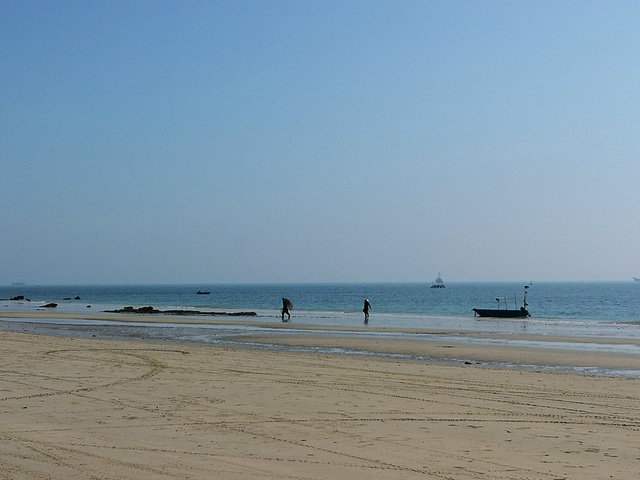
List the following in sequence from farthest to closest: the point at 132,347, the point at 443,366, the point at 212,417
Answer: the point at 132,347 → the point at 443,366 → the point at 212,417

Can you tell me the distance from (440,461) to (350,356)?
14.2 metres

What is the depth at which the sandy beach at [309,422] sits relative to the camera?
774 centimetres

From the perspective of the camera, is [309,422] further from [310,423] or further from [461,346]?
[461,346]

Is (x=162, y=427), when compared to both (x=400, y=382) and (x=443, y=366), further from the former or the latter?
(x=443, y=366)

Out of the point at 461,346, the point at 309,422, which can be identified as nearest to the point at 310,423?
the point at 309,422

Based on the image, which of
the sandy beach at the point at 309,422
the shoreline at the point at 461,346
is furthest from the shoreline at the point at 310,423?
the shoreline at the point at 461,346

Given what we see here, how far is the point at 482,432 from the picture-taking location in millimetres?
9695

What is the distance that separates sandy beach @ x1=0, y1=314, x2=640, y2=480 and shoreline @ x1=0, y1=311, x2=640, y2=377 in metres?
3.55

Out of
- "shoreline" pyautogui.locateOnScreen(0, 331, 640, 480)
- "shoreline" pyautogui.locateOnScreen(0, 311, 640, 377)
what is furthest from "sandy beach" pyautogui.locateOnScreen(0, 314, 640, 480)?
"shoreline" pyautogui.locateOnScreen(0, 311, 640, 377)

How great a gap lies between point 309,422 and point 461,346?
1773cm

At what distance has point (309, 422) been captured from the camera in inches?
405

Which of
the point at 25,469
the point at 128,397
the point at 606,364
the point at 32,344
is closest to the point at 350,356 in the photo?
the point at 606,364

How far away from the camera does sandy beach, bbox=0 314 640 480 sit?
7.74 meters

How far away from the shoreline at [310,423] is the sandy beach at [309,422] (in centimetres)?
3
